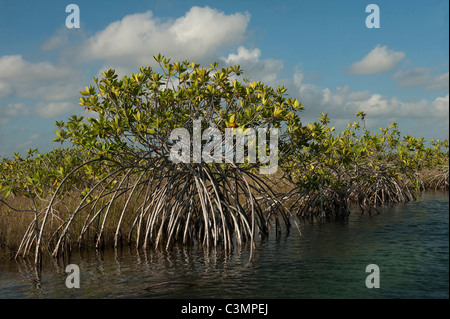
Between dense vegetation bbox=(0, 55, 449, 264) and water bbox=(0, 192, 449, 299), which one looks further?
dense vegetation bbox=(0, 55, 449, 264)

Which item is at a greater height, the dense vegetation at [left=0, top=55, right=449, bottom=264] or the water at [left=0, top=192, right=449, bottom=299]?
the dense vegetation at [left=0, top=55, right=449, bottom=264]

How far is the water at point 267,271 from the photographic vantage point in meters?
7.47

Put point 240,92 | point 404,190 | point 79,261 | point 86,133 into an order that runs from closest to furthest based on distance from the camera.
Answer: point 86,133, point 79,261, point 240,92, point 404,190

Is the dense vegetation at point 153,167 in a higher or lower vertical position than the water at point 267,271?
higher

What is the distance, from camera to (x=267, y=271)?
8.70 meters

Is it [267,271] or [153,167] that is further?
[153,167]

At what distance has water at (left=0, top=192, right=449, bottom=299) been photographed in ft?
24.5

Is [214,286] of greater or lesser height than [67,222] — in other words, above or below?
below

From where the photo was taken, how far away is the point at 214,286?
7770 mm

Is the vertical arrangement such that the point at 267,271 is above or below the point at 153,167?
below

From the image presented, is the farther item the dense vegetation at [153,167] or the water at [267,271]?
the dense vegetation at [153,167]
